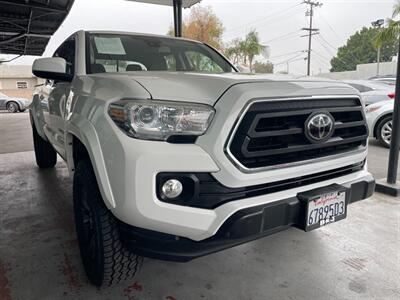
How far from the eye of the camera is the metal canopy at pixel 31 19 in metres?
8.35

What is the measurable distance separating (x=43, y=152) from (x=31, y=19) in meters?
6.84

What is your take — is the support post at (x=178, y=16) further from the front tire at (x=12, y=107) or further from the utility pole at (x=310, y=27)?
the utility pole at (x=310, y=27)

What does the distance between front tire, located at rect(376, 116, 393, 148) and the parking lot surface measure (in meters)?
3.53

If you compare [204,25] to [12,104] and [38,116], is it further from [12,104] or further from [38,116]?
[38,116]

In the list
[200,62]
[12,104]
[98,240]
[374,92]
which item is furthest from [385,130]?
[12,104]

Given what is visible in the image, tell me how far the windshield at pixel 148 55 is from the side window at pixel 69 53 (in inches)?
8.0

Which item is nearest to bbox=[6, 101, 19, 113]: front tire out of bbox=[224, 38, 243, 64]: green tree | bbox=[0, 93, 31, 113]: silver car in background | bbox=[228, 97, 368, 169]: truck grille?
bbox=[0, 93, 31, 113]: silver car in background

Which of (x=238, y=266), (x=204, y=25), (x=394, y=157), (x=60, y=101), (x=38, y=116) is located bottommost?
(x=238, y=266)

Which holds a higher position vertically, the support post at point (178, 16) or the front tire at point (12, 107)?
the support post at point (178, 16)

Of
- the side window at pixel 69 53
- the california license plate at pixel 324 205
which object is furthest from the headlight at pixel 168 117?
the side window at pixel 69 53

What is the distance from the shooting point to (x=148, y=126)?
1.57 metres

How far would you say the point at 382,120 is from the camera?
251 inches

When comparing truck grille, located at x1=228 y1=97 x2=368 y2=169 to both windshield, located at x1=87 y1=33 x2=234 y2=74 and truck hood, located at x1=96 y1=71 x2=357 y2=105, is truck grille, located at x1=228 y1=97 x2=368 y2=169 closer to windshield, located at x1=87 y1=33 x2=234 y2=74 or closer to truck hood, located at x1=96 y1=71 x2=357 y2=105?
truck hood, located at x1=96 y1=71 x2=357 y2=105

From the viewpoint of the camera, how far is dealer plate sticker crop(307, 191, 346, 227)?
5.84 feet
